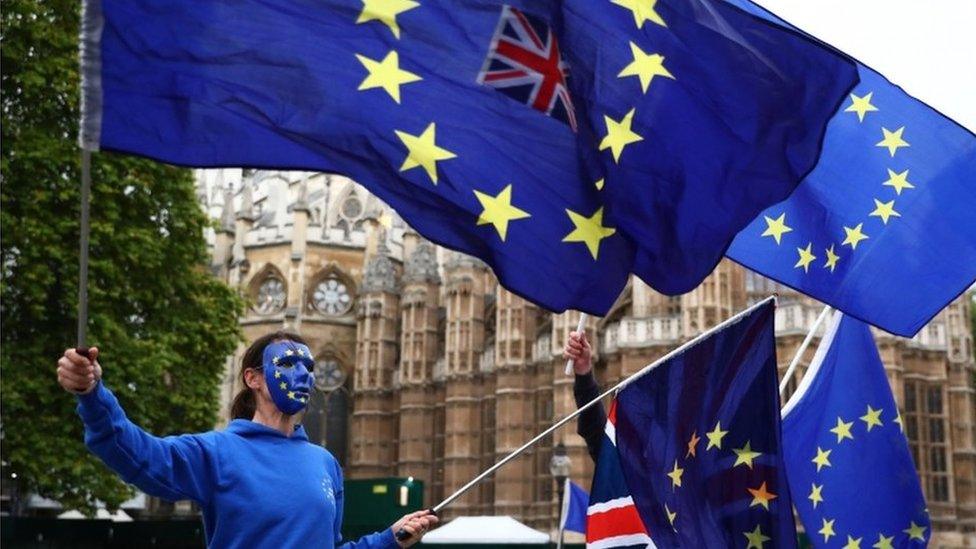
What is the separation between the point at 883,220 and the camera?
6.72m

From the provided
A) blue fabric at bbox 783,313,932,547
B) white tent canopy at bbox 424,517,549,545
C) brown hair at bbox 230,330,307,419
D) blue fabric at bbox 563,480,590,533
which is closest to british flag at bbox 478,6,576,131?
brown hair at bbox 230,330,307,419

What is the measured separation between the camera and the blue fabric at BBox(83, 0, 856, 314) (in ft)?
12.2

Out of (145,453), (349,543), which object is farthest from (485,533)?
(145,453)

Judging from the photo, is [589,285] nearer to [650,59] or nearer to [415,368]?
[650,59]

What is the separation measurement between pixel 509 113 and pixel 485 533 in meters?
18.6

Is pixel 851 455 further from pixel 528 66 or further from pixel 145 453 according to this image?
pixel 145 453

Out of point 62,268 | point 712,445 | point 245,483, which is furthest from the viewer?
point 62,268

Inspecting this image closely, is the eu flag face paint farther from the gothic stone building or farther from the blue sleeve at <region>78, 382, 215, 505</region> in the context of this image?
the gothic stone building

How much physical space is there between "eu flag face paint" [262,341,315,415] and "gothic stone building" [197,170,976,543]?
19347 mm

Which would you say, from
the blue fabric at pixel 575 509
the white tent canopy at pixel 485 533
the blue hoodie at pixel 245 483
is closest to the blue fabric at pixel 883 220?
the blue hoodie at pixel 245 483

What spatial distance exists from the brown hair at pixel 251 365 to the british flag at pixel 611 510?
2.10 metres

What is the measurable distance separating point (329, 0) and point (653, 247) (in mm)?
1556

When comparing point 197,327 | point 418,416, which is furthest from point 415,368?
point 197,327

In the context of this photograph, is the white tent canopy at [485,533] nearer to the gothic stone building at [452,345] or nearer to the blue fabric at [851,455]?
the gothic stone building at [452,345]
